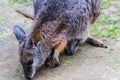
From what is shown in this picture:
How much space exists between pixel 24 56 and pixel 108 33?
5.13 feet

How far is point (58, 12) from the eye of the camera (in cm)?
484

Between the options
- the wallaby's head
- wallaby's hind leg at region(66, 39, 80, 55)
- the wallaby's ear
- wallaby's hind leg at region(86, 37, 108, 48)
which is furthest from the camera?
wallaby's hind leg at region(86, 37, 108, 48)

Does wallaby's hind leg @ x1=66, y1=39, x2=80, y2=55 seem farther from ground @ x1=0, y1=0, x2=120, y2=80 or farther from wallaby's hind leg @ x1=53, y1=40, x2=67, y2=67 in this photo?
wallaby's hind leg @ x1=53, y1=40, x2=67, y2=67

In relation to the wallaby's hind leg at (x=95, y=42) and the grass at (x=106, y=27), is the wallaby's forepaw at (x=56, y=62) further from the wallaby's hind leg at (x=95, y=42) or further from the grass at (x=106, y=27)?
the grass at (x=106, y=27)

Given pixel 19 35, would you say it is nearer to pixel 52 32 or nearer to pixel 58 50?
pixel 52 32

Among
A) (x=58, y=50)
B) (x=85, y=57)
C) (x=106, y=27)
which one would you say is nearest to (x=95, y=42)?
(x=85, y=57)

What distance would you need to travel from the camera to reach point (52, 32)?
4797mm

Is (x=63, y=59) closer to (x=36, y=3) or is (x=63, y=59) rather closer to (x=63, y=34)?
(x=63, y=34)

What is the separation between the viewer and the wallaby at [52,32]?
456 centimetres

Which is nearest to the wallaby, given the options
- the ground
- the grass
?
the ground

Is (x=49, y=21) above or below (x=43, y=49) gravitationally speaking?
above

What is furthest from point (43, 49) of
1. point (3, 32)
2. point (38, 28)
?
point (3, 32)

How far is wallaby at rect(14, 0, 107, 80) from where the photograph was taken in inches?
180

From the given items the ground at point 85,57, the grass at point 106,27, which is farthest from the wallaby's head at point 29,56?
the grass at point 106,27
